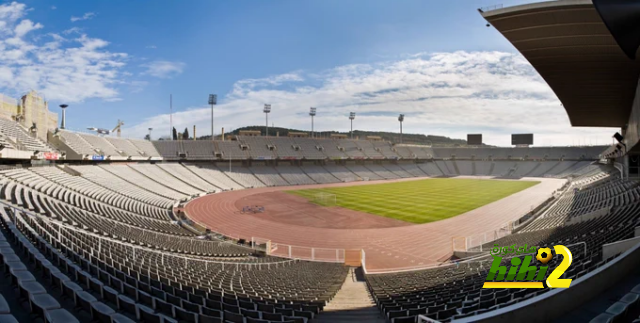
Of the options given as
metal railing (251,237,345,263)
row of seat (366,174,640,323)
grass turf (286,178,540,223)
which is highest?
row of seat (366,174,640,323)

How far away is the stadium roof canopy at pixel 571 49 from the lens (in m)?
10.2

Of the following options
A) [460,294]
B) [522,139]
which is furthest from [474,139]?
[460,294]

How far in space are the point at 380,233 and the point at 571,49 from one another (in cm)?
1605

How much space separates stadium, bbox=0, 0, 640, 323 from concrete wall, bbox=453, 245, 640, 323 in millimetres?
30

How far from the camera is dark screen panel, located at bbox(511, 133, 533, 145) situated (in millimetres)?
92012

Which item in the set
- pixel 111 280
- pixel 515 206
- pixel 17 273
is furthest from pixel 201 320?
pixel 515 206

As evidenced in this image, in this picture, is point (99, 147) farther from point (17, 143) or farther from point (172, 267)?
point (172, 267)

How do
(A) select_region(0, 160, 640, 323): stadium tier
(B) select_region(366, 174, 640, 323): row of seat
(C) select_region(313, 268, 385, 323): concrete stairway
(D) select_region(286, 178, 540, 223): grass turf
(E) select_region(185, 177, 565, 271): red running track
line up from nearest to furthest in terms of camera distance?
1. (A) select_region(0, 160, 640, 323): stadium tier
2. (B) select_region(366, 174, 640, 323): row of seat
3. (C) select_region(313, 268, 385, 323): concrete stairway
4. (E) select_region(185, 177, 565, 271): red running track
5. (D) select_region(286, 178, 540, 223): grass turf

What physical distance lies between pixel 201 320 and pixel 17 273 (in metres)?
3.30

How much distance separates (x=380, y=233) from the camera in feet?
79.0

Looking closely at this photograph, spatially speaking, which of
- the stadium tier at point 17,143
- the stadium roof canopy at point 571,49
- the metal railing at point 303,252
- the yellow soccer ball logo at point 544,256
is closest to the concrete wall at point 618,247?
the yellow soccer ball logo at point 544,256

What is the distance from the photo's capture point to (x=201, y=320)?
4.73 meters

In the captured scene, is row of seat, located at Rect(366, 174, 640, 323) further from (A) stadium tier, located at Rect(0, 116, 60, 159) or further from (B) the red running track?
(A) stadium tier, located at Rect(0, 116, 60, 159)

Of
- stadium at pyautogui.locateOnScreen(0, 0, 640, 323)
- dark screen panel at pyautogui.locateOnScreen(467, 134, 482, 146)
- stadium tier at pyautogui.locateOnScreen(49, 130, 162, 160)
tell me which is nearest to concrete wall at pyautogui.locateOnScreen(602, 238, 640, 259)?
stadium at pyautogui.locateOnScreen(0, 0, 640, 323)
